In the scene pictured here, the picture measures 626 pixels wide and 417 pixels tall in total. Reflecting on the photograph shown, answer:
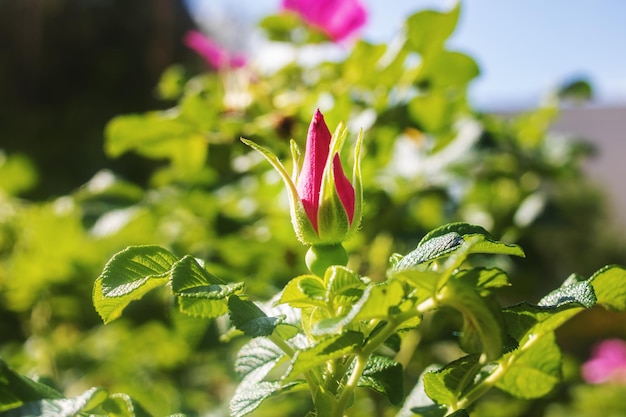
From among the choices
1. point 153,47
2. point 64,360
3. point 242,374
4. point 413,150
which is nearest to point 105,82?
point 153,47

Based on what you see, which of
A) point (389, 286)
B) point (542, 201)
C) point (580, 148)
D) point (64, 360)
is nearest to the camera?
point (389, 286)

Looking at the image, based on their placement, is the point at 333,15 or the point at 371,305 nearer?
the point at 371,305

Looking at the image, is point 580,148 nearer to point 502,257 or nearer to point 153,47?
point 502,257

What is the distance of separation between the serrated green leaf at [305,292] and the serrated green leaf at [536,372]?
0.22 metres

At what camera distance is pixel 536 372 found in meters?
0.61

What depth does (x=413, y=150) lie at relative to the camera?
57.1 inches

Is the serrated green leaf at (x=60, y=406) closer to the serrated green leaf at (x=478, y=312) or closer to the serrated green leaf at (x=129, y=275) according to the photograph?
the serrated green leaf at (x=129, y=275)

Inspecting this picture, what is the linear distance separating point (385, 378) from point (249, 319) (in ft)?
0.48

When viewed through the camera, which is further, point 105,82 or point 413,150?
point 105,82

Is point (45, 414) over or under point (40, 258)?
over

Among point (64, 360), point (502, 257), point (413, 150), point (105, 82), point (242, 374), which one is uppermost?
point (242, 374)

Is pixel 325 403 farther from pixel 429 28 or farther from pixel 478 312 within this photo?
pixel 429 28

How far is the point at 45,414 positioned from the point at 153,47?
7.43 metres

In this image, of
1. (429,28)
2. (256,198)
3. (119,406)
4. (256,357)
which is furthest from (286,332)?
(256,198)
